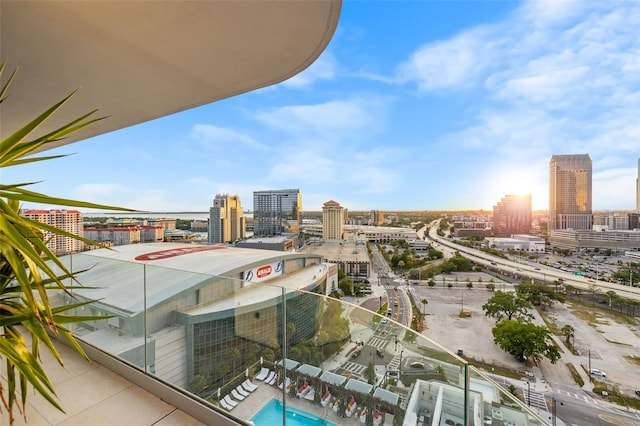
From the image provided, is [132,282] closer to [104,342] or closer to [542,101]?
[104,342]

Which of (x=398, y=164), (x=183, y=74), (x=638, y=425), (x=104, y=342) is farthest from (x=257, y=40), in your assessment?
(x=398, y=164)

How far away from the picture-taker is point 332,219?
4131 centimetres

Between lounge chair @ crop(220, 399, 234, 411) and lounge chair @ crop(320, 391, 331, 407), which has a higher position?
lounge chair @ crop(320, 391, 331, 407)

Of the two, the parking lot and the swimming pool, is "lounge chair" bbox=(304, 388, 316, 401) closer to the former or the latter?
the swimming pool

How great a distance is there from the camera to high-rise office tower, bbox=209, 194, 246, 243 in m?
27.2

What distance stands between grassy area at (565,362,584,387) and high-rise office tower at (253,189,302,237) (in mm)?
33753

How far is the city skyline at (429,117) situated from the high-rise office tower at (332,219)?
2.97 meters

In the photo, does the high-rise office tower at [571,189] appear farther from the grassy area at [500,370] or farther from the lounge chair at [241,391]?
the lounge chair at [241,391]

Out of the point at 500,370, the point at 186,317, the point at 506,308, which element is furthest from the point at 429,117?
the point at 186,317

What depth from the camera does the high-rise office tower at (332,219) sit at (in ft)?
134

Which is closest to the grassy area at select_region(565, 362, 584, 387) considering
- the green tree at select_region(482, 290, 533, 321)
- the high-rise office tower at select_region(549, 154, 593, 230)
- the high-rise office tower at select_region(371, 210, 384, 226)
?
the green tree at select_region(482, 290, 533, 321)

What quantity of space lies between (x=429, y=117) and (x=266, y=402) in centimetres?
2893

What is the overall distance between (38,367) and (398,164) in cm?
3294

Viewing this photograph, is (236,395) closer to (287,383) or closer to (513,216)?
(287,383)
